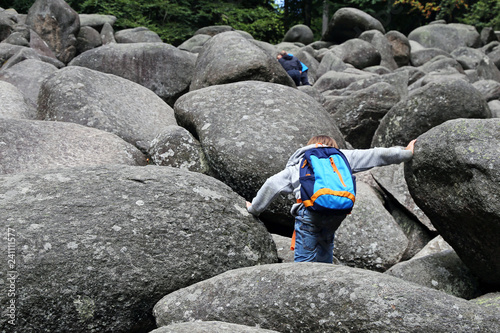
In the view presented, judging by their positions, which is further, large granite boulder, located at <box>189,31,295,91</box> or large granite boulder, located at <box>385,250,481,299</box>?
large granite boulder, located at <box>189,31,295,91</box>

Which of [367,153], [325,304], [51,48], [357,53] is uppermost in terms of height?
[367,153]

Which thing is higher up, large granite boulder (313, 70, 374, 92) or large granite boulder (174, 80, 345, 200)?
large granite boulder (174, 80, 345, 200)

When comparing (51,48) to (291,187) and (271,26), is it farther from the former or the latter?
(291,187)

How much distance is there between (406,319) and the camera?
3.36 m

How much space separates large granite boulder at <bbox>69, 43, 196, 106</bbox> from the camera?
11414 millimetres

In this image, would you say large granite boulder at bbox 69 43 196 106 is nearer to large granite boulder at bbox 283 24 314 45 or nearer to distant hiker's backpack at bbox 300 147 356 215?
distant hiker's backpack at bbox 300 147 356 215

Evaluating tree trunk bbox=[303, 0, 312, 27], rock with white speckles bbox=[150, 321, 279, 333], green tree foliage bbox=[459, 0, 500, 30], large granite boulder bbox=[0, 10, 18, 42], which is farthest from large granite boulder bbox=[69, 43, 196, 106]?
tree trunk bbox=[303, 0, 312, 27]

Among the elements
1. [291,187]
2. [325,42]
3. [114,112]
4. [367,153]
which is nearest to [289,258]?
[291,187]

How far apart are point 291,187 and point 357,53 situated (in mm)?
18041

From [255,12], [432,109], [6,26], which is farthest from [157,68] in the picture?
[255,12]

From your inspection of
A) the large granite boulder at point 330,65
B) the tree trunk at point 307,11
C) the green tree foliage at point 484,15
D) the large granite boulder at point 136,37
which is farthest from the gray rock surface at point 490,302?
the tree trunk at point 307,11

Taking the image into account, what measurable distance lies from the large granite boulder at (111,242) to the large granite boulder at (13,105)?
4.15 meters

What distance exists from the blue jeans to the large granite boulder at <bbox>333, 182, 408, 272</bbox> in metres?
1.33

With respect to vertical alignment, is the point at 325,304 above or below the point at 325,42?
above
